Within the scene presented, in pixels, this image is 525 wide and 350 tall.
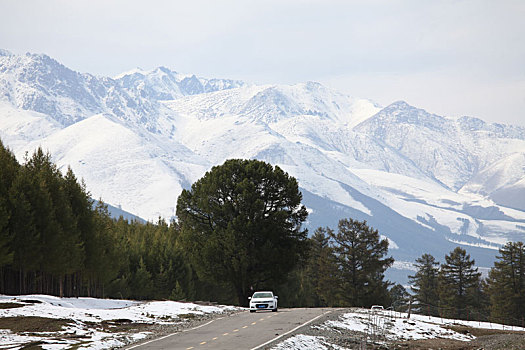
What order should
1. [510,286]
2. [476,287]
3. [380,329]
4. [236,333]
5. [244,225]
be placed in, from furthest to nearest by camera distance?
[476,287]
[510,286]
[244,225]
[380,329]
[236,333]

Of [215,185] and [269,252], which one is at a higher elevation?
[215,185]

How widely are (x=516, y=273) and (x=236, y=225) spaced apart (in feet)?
154

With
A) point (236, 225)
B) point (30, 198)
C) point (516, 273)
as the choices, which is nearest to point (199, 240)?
point (236, 225)

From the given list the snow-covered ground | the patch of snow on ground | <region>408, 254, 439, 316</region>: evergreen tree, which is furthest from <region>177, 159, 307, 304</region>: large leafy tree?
<region>408, 254, 439, 316</region>: evergreen tree

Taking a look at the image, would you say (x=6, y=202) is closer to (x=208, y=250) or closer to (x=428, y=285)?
(x=208, y=250)

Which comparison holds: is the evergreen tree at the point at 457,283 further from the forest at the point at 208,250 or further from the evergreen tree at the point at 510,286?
the evergreen tree at the point at 510,286

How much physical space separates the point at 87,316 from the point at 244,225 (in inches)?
1204

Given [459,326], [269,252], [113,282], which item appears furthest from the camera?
[113,282]

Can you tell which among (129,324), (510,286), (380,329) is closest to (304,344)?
(129,324)

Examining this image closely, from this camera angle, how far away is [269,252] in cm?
7194

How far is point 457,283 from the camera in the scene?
112 m

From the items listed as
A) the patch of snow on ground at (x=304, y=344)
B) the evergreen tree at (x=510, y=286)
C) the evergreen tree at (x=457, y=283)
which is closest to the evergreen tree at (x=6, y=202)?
the patch of snow on ground at (x=304, y=344)

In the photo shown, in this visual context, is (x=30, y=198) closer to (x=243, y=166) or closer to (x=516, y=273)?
(x=243, y=166)

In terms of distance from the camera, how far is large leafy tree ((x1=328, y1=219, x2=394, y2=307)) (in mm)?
101562
